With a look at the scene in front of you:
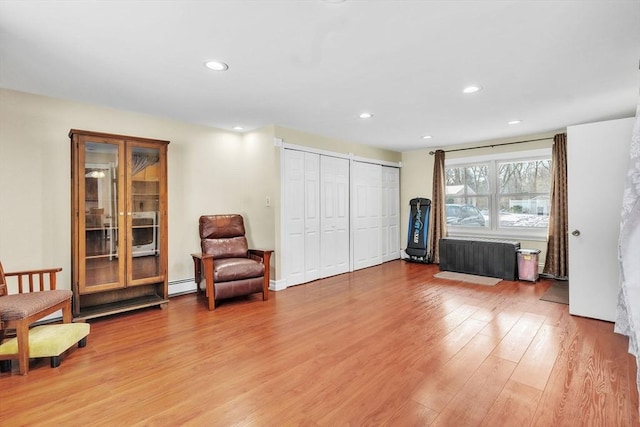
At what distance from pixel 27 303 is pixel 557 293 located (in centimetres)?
556

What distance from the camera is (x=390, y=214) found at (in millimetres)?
6590

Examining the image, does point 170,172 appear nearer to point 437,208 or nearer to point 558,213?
point 437,208

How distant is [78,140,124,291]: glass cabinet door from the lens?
3.24 metres

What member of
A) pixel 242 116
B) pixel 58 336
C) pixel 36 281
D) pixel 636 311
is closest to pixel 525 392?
pixel 636 311

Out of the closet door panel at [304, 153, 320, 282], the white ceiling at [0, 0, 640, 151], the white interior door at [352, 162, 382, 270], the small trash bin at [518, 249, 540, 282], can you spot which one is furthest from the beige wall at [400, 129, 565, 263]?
the closet door panel at [304, 153, 320, 282]

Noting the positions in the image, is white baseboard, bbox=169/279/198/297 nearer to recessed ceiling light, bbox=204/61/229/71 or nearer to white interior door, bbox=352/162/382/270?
white interior door, bbox=352/162/382/270

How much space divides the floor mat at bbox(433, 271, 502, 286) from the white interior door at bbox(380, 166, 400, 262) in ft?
4.45

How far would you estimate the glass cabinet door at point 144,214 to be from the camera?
3.53 meters

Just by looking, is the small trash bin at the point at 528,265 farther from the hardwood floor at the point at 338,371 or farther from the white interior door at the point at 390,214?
the white interior door at the point at 390,214

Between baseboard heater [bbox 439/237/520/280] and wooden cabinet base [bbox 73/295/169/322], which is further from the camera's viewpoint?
baseboard heater [bbox 439/237/520/280]

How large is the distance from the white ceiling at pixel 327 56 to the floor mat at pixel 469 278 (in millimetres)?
2401

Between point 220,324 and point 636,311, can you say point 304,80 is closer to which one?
point 220,324

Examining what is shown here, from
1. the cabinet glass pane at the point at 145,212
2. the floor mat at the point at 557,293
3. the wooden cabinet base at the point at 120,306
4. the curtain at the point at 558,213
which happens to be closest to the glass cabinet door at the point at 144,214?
the cabinet glass pane at the point at 145,212

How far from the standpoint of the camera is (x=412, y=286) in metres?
4.56
